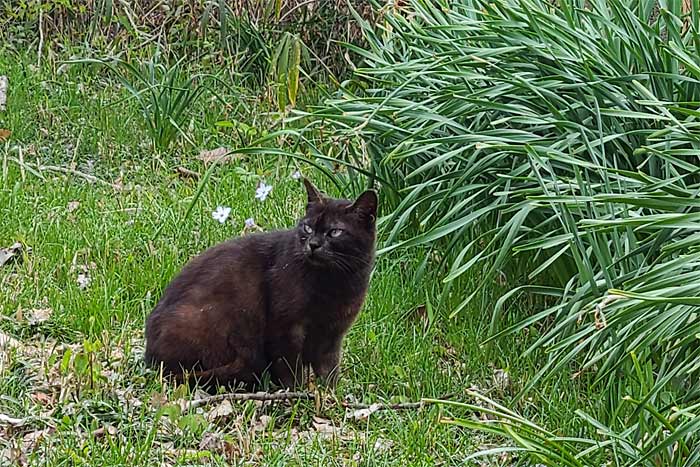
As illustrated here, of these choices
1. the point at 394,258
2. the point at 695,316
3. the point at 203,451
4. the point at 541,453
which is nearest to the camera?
the point at 541,453

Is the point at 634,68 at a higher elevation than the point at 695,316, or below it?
higher

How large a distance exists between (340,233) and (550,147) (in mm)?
770

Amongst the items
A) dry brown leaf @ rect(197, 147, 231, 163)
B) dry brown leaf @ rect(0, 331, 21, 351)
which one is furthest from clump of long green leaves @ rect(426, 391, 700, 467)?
dry brown leaf @ rect(197, 147, 231, 163)

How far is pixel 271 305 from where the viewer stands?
368 cm

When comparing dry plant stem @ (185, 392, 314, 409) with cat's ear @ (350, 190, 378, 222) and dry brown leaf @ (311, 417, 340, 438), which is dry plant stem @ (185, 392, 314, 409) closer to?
dry brown leaf @ (311, 417, 340, 438)

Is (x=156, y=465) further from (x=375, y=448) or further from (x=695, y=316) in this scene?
(x=695, y=316)

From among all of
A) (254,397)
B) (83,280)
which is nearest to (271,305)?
(254,397)

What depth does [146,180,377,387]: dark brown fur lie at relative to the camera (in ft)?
11.8

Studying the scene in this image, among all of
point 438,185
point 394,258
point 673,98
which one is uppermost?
point 673,98

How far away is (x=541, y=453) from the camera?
2.65m

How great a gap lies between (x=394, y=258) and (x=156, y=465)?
1.80 m

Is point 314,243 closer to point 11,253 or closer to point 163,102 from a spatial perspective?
point 11,253

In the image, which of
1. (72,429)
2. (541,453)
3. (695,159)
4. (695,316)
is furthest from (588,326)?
(72,429)

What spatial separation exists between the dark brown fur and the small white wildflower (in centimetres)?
67
